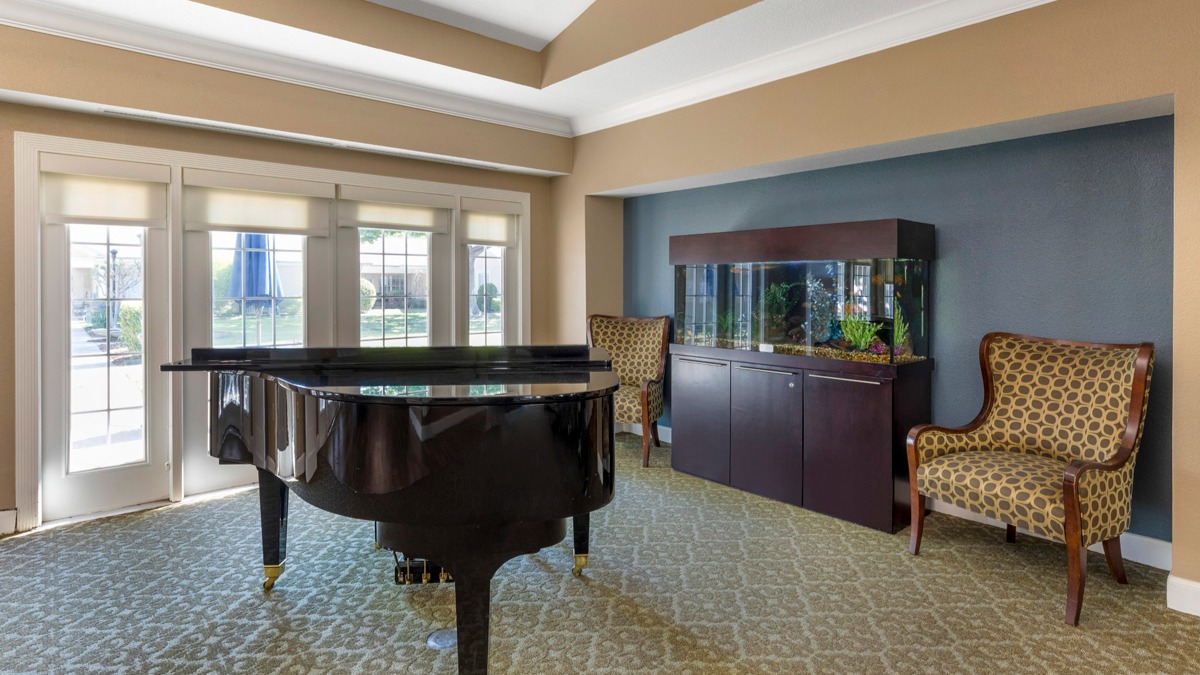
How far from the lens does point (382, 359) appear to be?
300cm

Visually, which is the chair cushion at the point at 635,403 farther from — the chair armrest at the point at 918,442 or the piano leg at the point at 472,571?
the piano leg at the point at 472,571

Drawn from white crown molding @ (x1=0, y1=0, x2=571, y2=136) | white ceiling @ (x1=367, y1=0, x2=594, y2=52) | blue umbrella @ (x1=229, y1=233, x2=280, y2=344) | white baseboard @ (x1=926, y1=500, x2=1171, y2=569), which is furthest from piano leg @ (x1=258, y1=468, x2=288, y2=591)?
white baseboard @ (x1=926, y1=500, x2=1171, y2=569)

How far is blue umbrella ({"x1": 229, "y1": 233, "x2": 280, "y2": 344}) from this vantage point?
4.44 meters

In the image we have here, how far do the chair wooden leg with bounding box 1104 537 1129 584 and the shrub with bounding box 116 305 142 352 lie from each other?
17.8 ft

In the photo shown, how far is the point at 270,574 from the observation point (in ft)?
9.67

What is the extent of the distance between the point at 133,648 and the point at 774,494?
341cm

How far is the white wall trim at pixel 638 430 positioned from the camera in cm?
583

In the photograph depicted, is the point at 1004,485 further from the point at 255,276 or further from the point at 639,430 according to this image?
the point at 255,276

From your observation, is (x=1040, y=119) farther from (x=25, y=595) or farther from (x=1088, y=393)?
(x=25, y=595)

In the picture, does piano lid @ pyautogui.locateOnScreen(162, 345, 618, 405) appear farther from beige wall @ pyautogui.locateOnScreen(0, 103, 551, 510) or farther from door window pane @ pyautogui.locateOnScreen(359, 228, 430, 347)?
door window pane @ pyautogui.locateOnScreen(359, 228, 430, 347)

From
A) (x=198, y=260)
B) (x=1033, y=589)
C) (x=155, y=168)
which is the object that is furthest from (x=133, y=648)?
(x=1033, y=589)

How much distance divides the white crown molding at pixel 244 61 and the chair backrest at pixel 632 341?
181 cm

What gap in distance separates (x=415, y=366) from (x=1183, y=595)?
3.47 meters

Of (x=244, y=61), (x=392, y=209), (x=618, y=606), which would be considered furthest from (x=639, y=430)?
(x=244, y=61)
